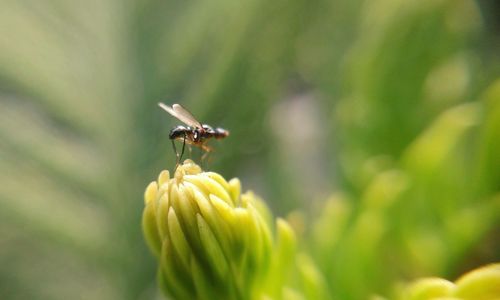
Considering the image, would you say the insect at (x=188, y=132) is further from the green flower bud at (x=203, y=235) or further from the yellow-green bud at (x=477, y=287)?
the yellow-green bud at (x=477, y=287)

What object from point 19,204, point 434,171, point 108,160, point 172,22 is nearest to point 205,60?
point 172,22

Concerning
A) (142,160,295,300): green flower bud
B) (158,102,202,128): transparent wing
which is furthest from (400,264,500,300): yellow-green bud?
Result: (158,102,202,128): transparent wing

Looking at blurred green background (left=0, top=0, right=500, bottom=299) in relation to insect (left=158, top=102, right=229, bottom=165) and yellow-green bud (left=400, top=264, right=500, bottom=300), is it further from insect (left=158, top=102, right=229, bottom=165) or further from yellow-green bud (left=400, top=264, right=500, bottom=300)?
yellow-green bud (left=400, top=264, right=500, bottom=300)

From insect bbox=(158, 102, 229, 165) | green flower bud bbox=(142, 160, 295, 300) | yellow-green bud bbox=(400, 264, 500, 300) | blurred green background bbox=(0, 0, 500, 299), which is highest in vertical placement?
blurred green background bbox=(0, 0, 500, 299)

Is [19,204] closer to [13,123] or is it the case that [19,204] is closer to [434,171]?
[13,123]

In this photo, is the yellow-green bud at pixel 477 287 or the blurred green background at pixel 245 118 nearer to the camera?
the yellow-green bud at pixel 477 287

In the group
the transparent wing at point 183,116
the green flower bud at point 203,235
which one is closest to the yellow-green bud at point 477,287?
the green flower bud at point 203,235
